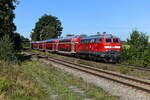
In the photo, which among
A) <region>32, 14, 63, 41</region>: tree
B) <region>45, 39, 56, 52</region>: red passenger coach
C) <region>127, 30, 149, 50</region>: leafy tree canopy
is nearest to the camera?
<region>127, 30, 149, 50</region>: leafy tree canopy

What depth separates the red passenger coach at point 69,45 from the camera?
3092 centimetres

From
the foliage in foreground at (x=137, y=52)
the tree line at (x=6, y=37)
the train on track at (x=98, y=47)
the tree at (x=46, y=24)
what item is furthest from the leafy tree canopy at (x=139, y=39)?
the tree at (x=46, y=24)

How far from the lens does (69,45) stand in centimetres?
3328

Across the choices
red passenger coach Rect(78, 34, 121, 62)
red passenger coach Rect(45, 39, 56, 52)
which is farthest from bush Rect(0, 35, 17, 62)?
red passenger coach Rect(45, 39, 56, 52)

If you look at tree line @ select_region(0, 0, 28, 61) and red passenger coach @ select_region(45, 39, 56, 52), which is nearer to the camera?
tree line @ select_region(0, 0, 28, 61)

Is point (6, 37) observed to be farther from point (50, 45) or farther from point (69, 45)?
point (50, 45)

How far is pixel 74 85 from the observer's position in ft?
34.2

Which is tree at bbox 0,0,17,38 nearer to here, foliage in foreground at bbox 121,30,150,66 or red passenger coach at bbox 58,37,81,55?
red passenger coach at bbox 58,37,81,55

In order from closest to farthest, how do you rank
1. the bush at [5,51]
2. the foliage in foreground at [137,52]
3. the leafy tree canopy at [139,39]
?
1. the bush at [5,51]
2. the foliage in foreground at [137,52]
3. the leafy tree canopy at [139,39]

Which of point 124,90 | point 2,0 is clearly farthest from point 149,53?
point 2,0

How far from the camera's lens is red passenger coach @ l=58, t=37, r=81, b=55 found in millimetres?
30922

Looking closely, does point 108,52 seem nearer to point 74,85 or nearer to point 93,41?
point 93,41

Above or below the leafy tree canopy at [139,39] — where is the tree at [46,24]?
above

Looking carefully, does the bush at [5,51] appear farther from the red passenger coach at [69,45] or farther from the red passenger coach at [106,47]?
the red passenger coach at [69,45]
